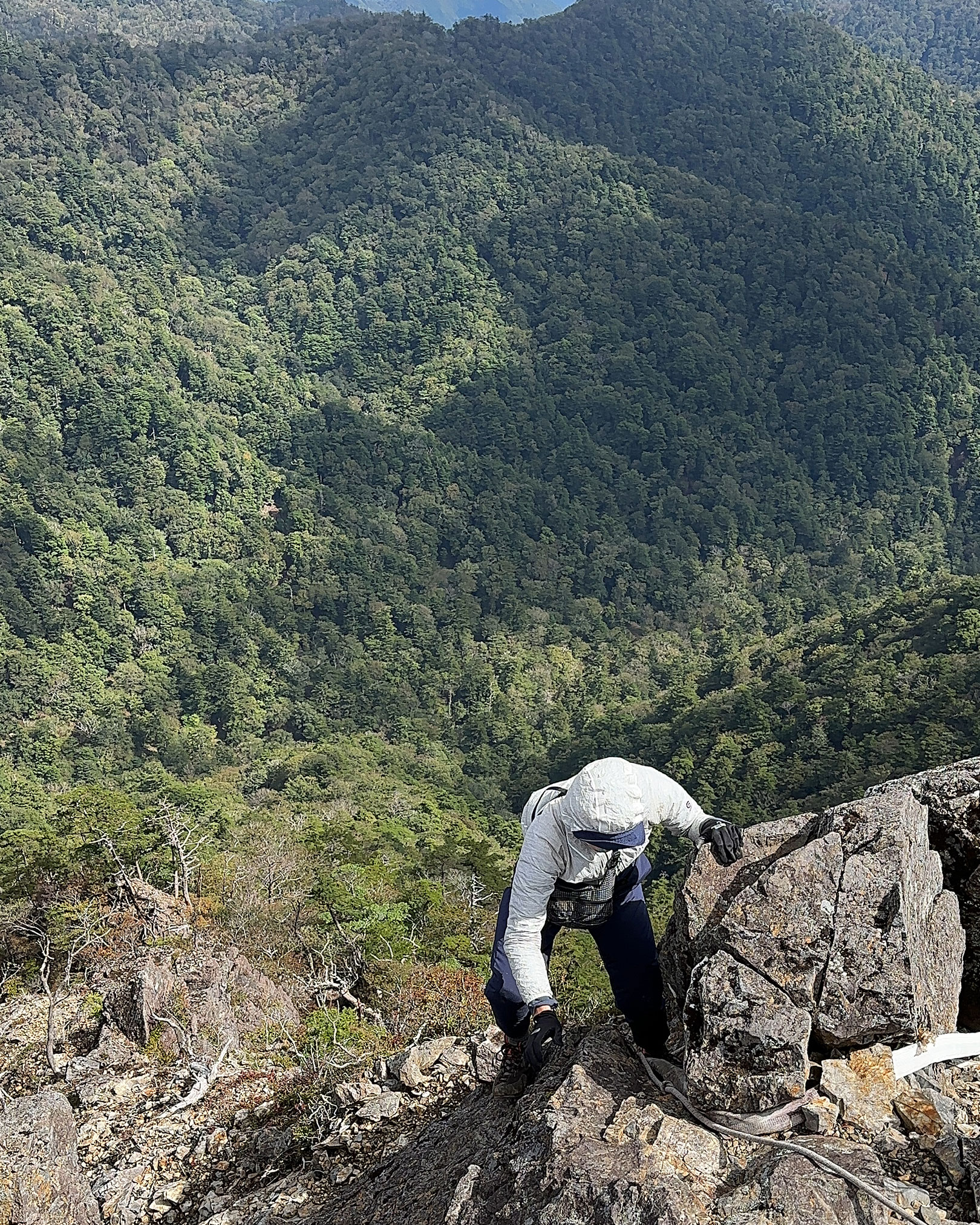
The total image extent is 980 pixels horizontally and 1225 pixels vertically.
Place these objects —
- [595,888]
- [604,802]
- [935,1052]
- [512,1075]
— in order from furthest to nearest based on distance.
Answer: [512,1075] → [595,888] → [604,802] → [935,1052]

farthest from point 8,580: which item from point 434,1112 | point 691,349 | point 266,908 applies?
point 691,349

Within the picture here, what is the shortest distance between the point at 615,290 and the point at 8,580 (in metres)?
103

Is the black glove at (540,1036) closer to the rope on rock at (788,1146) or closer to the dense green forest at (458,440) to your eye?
the rope on rock at (788,1146)

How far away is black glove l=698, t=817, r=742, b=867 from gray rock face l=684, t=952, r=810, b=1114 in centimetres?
67

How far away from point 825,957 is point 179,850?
1895 centimetres

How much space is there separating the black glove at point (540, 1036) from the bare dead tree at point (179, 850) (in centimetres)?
1732

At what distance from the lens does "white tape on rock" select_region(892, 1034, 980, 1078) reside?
12.9 ft

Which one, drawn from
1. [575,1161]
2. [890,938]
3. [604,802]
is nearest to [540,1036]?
[575,1161]

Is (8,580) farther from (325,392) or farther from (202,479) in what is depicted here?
(325,392)

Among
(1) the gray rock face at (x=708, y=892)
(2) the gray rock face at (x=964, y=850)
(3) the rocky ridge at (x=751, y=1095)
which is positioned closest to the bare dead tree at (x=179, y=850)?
(3) the rocky ridge at (x=751, y=1095)

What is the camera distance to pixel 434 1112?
6.29 m

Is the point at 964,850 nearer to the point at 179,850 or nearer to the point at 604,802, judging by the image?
the point at 604,802

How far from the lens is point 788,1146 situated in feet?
11.6

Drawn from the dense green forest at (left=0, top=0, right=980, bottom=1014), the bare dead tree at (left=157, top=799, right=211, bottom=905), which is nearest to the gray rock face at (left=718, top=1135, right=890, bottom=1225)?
the dense green forest at (left=0, top=0, right=980, bottom=1014)
